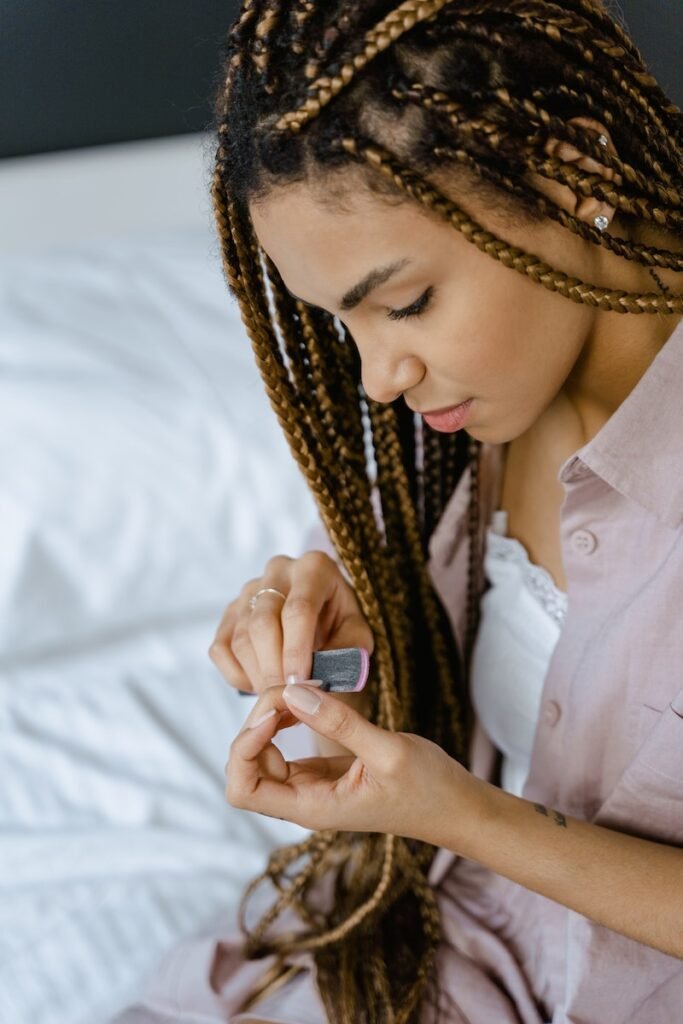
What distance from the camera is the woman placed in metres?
0.68

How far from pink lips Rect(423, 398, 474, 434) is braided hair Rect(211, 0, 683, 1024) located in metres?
0.11

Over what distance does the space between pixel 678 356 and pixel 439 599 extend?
369 millimetres

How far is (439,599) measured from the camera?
1062 millimetres

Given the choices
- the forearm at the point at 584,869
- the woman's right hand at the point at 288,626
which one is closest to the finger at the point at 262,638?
the woman's right hand at the point at 288,626

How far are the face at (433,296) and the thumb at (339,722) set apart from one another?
209mm

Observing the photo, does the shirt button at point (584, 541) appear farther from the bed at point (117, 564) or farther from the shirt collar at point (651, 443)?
the bed at point (117, 564)

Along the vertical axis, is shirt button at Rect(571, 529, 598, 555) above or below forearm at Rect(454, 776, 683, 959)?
above

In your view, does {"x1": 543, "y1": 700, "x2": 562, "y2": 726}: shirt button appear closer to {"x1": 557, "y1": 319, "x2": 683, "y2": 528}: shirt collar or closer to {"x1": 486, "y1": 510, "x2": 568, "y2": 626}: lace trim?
{"x1": 486, "y1": 510, "x2": 568, "y2": 626}: lace trim

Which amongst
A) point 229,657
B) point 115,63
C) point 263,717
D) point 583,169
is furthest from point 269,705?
point 115,63

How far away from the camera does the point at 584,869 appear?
0.76 m

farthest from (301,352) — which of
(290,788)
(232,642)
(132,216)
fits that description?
(132,216)

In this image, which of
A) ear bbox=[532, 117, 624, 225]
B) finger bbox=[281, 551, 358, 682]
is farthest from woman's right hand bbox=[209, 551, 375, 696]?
ear bbox=[532, 117, 624, 225]

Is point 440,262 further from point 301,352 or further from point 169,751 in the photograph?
point 169,751

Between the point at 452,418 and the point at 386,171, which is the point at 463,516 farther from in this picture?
the point at 386,171
